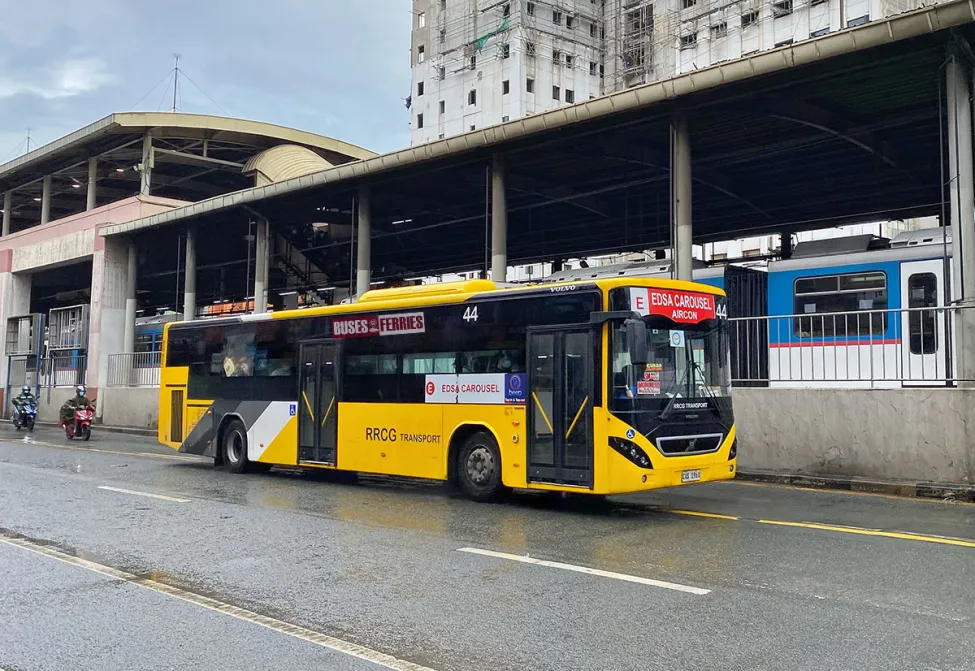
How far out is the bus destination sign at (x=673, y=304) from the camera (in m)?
10.3

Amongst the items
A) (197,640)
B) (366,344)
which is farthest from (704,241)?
(197,640)

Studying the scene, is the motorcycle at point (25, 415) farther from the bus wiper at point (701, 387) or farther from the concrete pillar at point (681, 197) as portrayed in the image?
the bus wiper at point (701, 387)

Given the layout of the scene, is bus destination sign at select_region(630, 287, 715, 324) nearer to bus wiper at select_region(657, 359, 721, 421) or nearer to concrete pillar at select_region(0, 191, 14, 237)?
bus wiper at select_region(657, 359, 721, 421)

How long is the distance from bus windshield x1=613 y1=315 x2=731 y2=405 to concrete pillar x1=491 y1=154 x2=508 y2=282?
921cm

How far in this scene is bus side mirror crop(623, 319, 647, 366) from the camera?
32.2ft

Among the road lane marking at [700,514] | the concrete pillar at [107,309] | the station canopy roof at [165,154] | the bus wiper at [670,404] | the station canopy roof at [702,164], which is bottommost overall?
the road lane marking at [700,514]

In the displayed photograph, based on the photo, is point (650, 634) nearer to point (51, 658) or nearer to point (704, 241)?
point (51, 658)

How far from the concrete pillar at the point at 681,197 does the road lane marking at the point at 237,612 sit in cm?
Result: 1201

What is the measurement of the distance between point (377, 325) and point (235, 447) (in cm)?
458

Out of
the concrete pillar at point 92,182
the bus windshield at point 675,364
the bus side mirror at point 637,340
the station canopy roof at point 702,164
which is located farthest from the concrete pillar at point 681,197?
the concrete pillar at point 92,182

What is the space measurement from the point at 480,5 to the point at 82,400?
5468cm

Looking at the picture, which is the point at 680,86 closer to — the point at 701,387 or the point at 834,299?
the point at 834,299

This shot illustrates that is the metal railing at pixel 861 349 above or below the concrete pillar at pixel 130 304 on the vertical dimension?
below

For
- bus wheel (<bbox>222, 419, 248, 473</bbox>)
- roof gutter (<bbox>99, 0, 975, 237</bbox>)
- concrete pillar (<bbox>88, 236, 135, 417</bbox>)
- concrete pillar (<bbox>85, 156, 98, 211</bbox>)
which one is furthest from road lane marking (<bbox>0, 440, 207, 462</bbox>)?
concrete pillar (<bbox>85, 156, 98, 211</bbox>)
